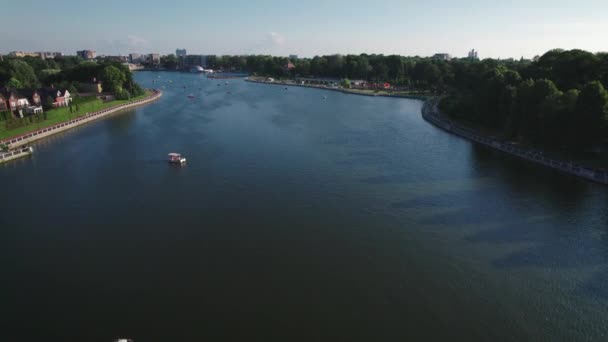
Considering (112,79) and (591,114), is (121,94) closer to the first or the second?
(112,79)

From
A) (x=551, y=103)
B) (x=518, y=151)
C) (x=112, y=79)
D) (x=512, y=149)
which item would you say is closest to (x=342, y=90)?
(x=112, y=79)

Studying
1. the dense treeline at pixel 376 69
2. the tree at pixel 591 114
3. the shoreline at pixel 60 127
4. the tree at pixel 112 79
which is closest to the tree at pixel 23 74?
the tree at pixel 112 79

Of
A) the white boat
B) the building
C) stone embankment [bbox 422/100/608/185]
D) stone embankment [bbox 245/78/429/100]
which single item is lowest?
the white boat

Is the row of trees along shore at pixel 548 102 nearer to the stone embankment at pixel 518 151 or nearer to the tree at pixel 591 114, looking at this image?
the tree at pixel 591 114

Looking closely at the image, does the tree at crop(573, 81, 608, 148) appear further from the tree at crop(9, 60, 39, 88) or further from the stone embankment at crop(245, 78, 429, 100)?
the tree at crop(9, 60, 39, 88)

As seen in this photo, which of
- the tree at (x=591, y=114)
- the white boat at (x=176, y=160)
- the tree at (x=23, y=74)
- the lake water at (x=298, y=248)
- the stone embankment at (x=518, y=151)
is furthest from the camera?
the tree at (x=23, y=74)

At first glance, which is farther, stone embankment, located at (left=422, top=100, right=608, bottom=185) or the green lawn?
the green lawn

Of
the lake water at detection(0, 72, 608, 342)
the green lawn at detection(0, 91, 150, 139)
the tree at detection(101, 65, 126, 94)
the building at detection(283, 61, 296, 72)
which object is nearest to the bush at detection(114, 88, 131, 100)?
the tree at detection(101, 65, 126, 94)
